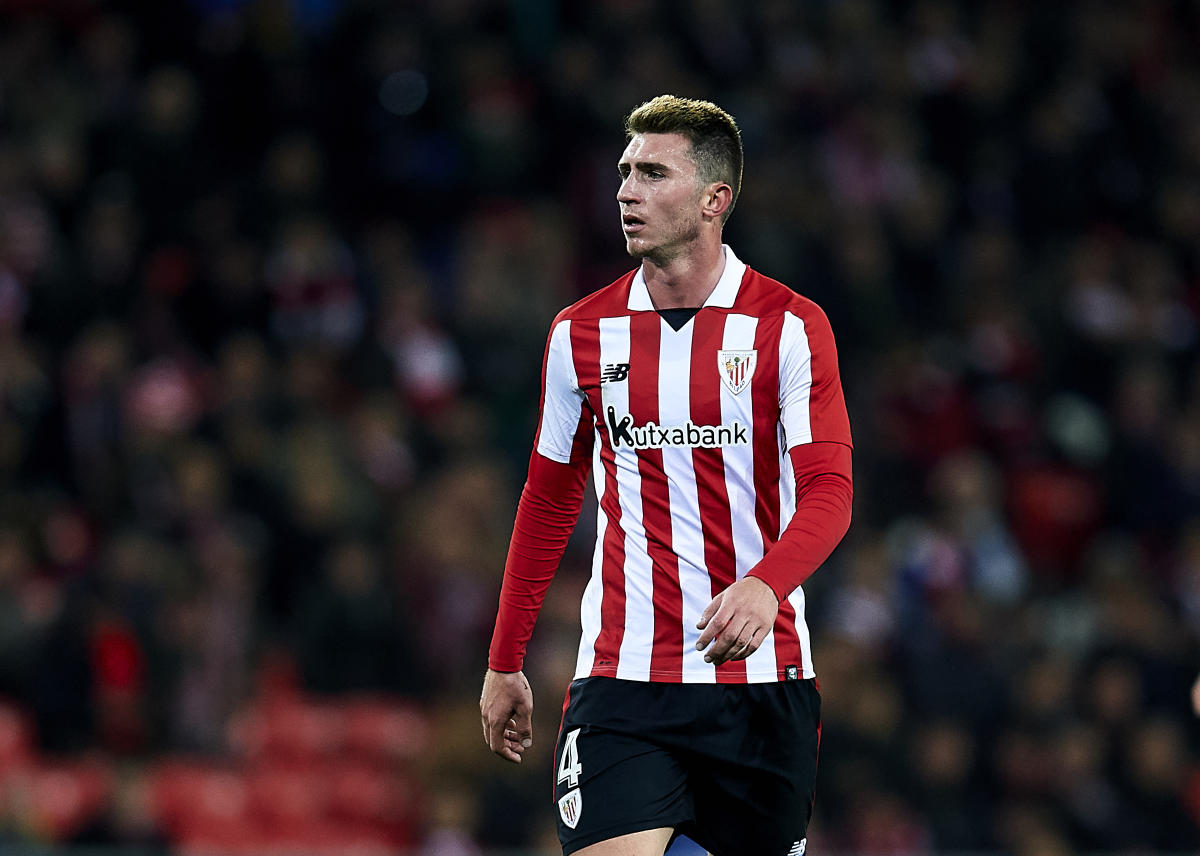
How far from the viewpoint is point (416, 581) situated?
992 centimetres

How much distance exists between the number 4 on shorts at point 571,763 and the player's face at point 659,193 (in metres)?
1.23

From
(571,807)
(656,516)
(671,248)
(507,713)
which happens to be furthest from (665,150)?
(571,807)

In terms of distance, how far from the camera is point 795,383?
428cm

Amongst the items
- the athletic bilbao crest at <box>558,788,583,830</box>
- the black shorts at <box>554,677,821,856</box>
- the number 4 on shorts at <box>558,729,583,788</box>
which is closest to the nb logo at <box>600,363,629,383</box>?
the black shorts at <box>554,677,821,856</box>

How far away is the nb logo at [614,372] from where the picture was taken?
440 cm

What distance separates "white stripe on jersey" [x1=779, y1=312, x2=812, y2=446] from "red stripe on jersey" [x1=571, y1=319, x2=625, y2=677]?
1.57 ft

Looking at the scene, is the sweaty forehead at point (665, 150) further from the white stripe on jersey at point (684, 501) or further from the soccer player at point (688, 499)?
the white stripe on jersey at point (684, 501)

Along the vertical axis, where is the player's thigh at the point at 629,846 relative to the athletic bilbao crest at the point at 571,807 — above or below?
below

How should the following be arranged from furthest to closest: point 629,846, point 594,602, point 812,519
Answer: point 594,602 → point 629,846 → point 812,519

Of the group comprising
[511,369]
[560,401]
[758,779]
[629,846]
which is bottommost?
[629,846]

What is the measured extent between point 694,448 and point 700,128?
2.67 feet

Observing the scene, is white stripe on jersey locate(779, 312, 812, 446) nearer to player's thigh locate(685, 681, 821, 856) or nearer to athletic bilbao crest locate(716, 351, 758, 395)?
athletic bilbao crest locate(716, 351, 758, 395)

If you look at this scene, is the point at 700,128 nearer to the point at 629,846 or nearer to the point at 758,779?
the point at 758,779

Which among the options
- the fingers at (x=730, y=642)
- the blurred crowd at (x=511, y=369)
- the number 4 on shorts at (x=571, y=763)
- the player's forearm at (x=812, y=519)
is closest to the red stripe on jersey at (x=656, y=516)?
the number 4 on shorts at (x=571, y=763)
